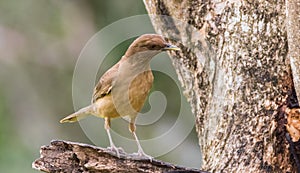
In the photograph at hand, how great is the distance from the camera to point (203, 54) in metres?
4.36

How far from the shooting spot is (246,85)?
4059 mm

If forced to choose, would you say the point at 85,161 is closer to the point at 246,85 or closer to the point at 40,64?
the point at 246,85

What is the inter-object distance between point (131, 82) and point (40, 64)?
666 centimetres

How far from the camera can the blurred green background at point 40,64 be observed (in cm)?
1016

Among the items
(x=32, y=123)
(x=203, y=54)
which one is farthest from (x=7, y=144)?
(x=203, y=54)

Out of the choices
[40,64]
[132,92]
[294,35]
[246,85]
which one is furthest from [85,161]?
[40,64]

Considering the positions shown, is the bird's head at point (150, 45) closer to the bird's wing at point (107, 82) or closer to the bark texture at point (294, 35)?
the bird's wing at point (107, 82)

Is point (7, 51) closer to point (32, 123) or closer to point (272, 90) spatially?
point (32, 123)

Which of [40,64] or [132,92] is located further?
[40,64]

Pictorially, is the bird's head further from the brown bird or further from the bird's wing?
the bird's wing

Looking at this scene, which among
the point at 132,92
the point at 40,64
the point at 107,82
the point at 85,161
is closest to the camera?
the point at 85,161

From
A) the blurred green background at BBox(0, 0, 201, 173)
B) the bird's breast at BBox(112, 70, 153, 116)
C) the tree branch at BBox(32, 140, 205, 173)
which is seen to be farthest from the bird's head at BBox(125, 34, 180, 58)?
the blurred green background at BBox(0, 0, 201, 173)

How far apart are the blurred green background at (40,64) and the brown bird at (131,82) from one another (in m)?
5.38

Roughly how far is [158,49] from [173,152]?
5.41 m
